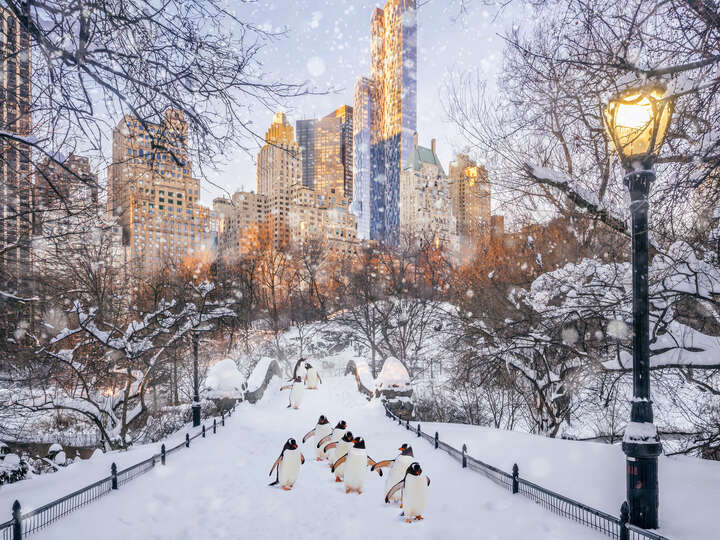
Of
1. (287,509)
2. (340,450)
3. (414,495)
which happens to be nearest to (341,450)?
Answer: (340,450)

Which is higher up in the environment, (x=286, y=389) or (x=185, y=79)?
(x=185, y=79)

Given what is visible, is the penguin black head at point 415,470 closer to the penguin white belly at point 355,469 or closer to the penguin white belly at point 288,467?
the penguin white belly at point 355,469

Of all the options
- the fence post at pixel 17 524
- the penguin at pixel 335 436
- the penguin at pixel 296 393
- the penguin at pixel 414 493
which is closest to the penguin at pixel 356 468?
the penguin at pixel 414 493

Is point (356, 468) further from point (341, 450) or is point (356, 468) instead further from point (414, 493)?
point (414, 493)

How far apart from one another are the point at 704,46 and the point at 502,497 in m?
6.57

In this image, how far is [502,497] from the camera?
277 inches

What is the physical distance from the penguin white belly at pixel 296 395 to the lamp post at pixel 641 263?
15244 millimetres

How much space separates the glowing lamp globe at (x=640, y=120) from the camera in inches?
189

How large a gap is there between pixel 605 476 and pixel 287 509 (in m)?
5.11

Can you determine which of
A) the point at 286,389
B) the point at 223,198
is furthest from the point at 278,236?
the point at 223,198

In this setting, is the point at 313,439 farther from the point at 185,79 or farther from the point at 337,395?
the point at 185,79

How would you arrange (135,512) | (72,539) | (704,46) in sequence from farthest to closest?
Result: (135,512)
(72,539)
(704,46)

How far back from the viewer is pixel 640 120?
16.0ft

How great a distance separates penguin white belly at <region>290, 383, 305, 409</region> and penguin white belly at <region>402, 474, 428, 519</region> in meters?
12.6
